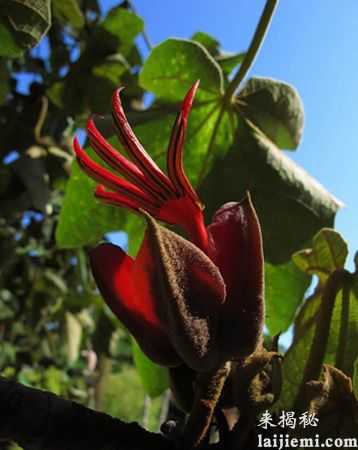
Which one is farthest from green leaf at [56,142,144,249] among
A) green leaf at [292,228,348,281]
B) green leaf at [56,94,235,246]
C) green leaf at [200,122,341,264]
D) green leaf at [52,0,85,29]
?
green leaf at [52,0,85,29]

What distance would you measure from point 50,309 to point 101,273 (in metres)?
1.60

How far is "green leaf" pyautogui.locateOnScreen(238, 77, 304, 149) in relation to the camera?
0.89 m

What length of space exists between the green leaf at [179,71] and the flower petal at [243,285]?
492 millimetres

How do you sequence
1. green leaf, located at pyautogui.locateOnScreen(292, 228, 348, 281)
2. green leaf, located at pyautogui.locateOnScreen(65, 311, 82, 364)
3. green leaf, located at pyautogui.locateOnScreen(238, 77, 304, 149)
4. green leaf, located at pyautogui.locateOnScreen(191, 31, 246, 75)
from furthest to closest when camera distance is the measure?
green leaf, located at pyautogui.locateOnScreen(65, 311, 82, 364) → green leaf, located at pyautogui.locateOnScreen(191, 31, 246, 75) → green leaf, located at pyautogui.locateOnScreen(238, 77, 304, 149) → green leaf, located at pyautogui.locateOnScreen(292, 228, 348, 281)

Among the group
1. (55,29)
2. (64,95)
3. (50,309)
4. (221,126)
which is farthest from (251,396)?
(50,309)

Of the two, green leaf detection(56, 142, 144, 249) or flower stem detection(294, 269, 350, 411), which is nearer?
flower stem detection(294, 269, 350, 411)

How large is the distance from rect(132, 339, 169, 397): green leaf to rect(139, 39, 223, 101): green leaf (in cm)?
35

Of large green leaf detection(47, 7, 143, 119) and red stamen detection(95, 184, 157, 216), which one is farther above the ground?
large green leaf detection(47, 7, 143, 119)

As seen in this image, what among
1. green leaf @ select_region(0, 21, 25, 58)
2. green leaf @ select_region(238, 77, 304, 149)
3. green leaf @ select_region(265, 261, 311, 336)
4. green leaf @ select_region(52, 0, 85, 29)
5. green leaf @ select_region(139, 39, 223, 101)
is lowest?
green leaf @ select_region(265, 261, 311, 336)

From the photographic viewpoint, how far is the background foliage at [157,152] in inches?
27.0

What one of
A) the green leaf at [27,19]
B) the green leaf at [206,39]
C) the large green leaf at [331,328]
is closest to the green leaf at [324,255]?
the large green leaf at [331,328]

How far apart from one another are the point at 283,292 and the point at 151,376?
0.19 meters

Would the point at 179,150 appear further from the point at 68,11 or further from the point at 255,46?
the point at 68,11

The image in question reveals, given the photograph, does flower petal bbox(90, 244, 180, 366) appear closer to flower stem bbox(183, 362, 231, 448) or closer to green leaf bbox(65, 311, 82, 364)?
flower stem bbox(183, 362, 231, 448)
